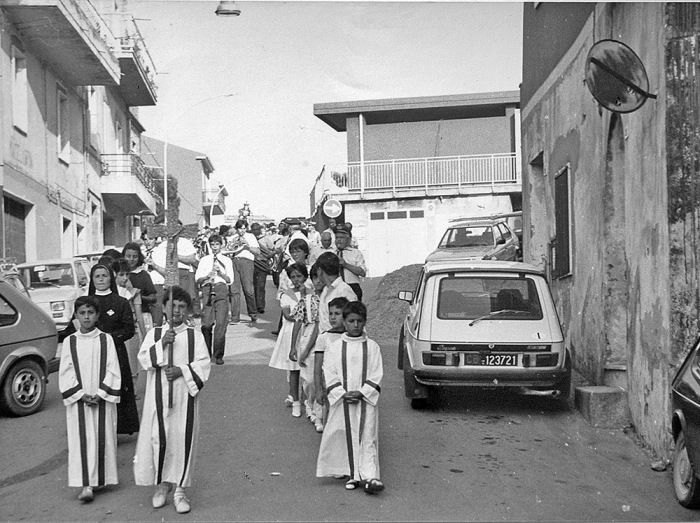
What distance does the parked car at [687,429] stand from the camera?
547cm

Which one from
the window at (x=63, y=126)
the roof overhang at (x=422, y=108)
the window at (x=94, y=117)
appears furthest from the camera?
the roof overhang at (x=422, y=108)

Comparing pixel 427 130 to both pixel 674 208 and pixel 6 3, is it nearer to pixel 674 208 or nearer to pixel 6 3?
pixel 6 3

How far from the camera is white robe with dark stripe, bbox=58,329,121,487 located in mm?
6113

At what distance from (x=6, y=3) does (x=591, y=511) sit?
49.7ft

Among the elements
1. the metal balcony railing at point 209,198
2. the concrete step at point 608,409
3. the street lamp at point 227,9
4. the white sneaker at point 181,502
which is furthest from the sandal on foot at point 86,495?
the metal balcony railing at point 209,198

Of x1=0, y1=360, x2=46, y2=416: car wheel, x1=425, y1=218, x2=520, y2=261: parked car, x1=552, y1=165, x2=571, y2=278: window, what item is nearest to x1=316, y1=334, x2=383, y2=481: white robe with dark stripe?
x1=0, y1=360, x2=46, y2=416: car wheel

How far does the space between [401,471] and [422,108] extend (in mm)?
27628

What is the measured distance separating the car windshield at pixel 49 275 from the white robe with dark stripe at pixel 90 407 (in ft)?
35.6

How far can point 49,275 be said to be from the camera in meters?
16.7

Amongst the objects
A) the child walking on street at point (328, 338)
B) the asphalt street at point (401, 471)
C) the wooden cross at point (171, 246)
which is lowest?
the asphalt street at point (401, 471)

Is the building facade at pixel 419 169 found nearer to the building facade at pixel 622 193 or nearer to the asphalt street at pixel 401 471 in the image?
the building facade at pixel 622 193

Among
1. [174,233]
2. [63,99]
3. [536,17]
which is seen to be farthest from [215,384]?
[63,99]

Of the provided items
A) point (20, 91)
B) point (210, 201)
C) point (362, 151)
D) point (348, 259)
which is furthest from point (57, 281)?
point (210, 201)

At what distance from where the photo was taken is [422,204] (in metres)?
33.6
